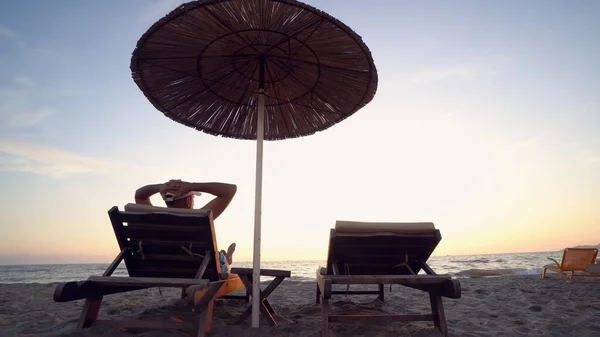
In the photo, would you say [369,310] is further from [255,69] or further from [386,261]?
[255,69]

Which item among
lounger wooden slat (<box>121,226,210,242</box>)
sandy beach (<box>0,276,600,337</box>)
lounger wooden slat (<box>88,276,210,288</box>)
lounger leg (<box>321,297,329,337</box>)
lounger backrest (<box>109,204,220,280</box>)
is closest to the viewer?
lounger wooden slat (<box>88,276,210,288</box>)

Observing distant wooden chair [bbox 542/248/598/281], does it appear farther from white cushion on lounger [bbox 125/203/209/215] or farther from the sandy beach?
white cushion on lounger [bbox 125/203/209/215]

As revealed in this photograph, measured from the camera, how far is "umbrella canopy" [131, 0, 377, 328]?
9.69 ft

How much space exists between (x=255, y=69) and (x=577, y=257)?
29.9ft

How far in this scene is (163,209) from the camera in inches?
114

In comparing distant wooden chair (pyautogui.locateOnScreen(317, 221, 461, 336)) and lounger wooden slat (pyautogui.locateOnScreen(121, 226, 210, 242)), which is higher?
lounger wooden slat (pyautogui.locateOnScreen(121, 226, 210, 242))

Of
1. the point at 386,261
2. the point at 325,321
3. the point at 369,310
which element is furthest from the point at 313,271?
the point at 325,321

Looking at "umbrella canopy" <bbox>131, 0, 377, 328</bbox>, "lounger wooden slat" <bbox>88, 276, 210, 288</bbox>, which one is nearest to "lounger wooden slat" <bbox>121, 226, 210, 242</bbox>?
"lounger wooden slat" <bbox>88, 276, 210, 288</bbox>

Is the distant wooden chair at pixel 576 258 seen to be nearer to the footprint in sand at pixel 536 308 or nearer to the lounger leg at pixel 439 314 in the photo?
the footprint in sand at pixel 536 308

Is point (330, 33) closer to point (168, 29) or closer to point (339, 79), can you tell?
point (339, 79)

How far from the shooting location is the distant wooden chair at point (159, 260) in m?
2.63

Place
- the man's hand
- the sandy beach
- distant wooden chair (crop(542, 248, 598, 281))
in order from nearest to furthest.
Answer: the sandy beach → the man's hand → distant wooden chair (crop(542, 248, 598, 281))

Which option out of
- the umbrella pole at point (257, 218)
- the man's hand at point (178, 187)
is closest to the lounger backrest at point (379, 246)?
the umbrella pole at point (257, 218)

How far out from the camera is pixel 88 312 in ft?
9.39
